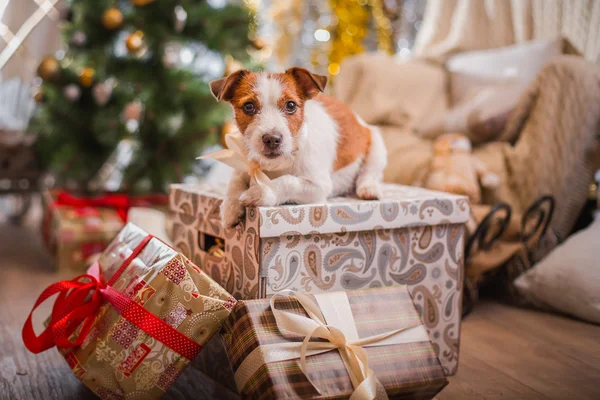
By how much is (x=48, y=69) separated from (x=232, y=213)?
5.76 ft

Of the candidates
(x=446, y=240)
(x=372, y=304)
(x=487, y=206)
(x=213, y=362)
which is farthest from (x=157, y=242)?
(x=487, y=206)

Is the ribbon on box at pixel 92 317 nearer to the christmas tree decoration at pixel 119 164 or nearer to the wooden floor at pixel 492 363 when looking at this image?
the wooden floor at pixel 492 363

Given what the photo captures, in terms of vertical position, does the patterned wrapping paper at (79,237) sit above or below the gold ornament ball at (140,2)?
below

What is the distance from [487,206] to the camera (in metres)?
1.85

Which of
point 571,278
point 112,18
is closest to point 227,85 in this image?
point 571,278

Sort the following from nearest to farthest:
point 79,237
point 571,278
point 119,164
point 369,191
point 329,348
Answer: point 329,348, point 369,191, point 571,278, point 79,237, point 119,164

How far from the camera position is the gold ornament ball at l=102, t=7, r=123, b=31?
2309 mm

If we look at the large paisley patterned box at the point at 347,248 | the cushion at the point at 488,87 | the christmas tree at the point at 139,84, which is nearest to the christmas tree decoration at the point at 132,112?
the christmas tree at the point at 139,84

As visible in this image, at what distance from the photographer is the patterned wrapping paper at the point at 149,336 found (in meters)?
1.00

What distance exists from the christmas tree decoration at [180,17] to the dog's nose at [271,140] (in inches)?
61.3

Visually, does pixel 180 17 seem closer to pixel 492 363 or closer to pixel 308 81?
pixel 308 81

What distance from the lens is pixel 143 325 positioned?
101cm

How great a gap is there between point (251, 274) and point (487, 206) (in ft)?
3.39

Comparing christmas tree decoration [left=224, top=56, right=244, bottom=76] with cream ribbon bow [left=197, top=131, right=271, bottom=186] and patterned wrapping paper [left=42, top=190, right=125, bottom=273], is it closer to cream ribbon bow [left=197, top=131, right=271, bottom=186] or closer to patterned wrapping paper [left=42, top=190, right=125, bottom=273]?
patterned wrapping paper [left=42, top=190, right=125, bottom=273]
